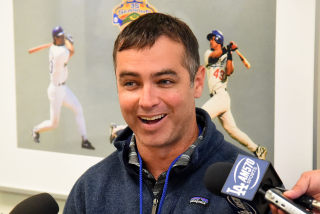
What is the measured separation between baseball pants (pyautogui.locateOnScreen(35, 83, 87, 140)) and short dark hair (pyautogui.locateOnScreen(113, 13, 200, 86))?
0.71 meters

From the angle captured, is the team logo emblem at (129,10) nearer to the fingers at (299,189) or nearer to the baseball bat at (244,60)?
the baseball bat at (244,60)

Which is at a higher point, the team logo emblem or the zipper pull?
the team logo emblem

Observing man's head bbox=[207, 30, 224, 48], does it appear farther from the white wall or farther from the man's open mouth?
the man's open mouth

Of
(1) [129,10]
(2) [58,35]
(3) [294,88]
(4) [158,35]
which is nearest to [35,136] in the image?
(2) [58,35]

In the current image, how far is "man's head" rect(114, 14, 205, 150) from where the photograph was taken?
1.01 m

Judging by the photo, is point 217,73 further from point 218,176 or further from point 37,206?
point 37,206

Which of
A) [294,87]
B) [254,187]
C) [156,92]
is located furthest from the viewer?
[294,87]

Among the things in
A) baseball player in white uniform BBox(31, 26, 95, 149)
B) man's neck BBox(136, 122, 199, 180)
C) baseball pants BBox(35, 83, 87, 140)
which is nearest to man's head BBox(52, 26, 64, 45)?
baseball player in white uniform BBox(31, 26, 95, 149)

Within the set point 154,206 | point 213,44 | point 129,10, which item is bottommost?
point 154,206

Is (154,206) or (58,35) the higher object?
(58,35)

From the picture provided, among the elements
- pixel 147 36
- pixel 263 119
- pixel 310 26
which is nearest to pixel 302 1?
pixel 310 26

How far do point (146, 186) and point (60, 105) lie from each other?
886 millimetres

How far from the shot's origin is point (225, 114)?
147 centimetres

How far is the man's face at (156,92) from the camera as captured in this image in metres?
1.00
